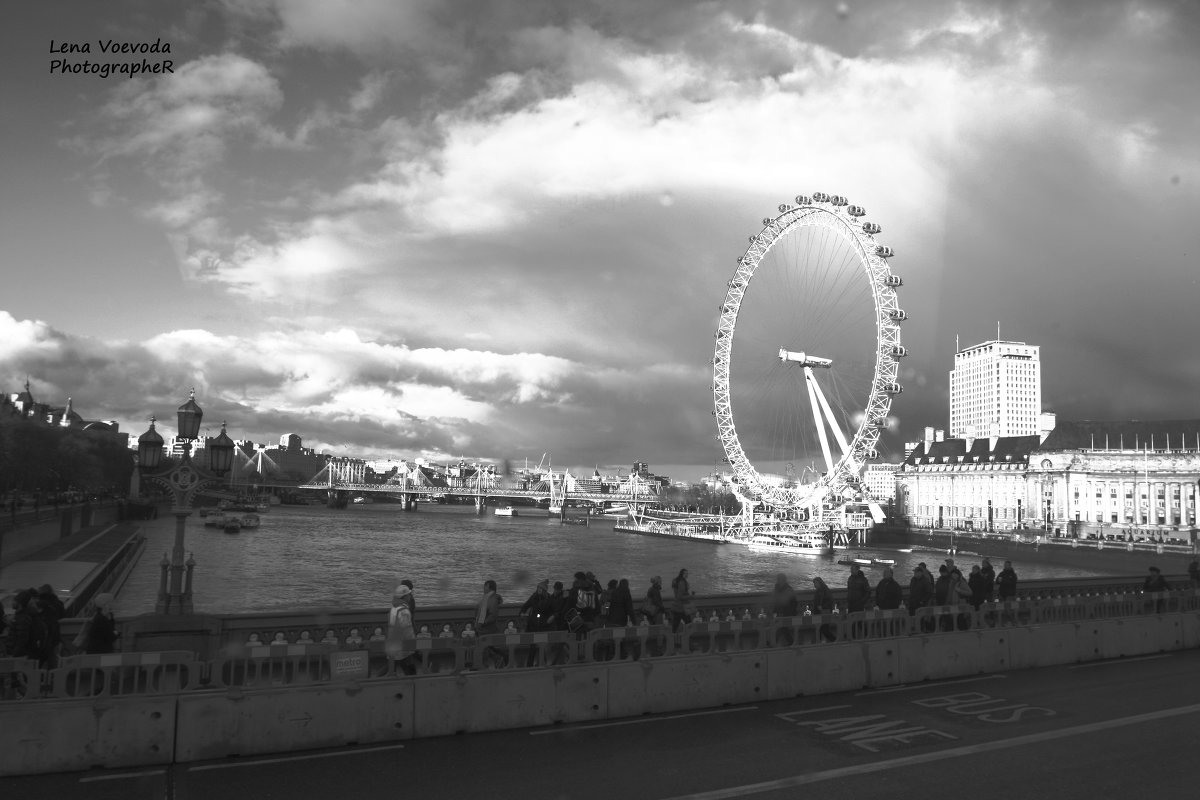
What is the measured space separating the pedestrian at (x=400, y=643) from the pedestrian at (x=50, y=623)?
13.0ft

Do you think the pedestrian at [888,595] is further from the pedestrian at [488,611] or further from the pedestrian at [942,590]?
the pedestrian at [488,611]

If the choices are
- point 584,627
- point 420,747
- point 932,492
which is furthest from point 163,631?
point 932,492

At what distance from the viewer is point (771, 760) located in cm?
1090

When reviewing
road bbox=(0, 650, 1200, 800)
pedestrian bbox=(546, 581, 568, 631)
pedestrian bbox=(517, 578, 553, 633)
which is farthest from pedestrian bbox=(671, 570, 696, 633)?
road bbox=(0, 650, 1200, 800)

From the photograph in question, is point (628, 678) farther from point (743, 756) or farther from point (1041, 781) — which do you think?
point (1041, 781)

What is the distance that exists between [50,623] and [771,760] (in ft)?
29.9

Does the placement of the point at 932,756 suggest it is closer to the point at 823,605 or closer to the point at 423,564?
the point at 823,605

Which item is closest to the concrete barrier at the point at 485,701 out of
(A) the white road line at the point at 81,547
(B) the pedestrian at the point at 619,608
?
(B) the pedestrian at the point at 619,608

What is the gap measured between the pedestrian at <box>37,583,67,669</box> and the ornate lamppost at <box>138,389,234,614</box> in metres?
2.82

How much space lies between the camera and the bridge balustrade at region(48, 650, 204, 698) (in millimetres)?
10617

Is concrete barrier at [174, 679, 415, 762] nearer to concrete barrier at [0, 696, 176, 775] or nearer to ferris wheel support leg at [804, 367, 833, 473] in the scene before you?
concrete barrier at [0, 696, 176, 775]

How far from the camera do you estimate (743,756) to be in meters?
11.1

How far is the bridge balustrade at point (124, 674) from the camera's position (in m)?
10.6

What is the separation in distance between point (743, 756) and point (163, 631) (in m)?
8.77
